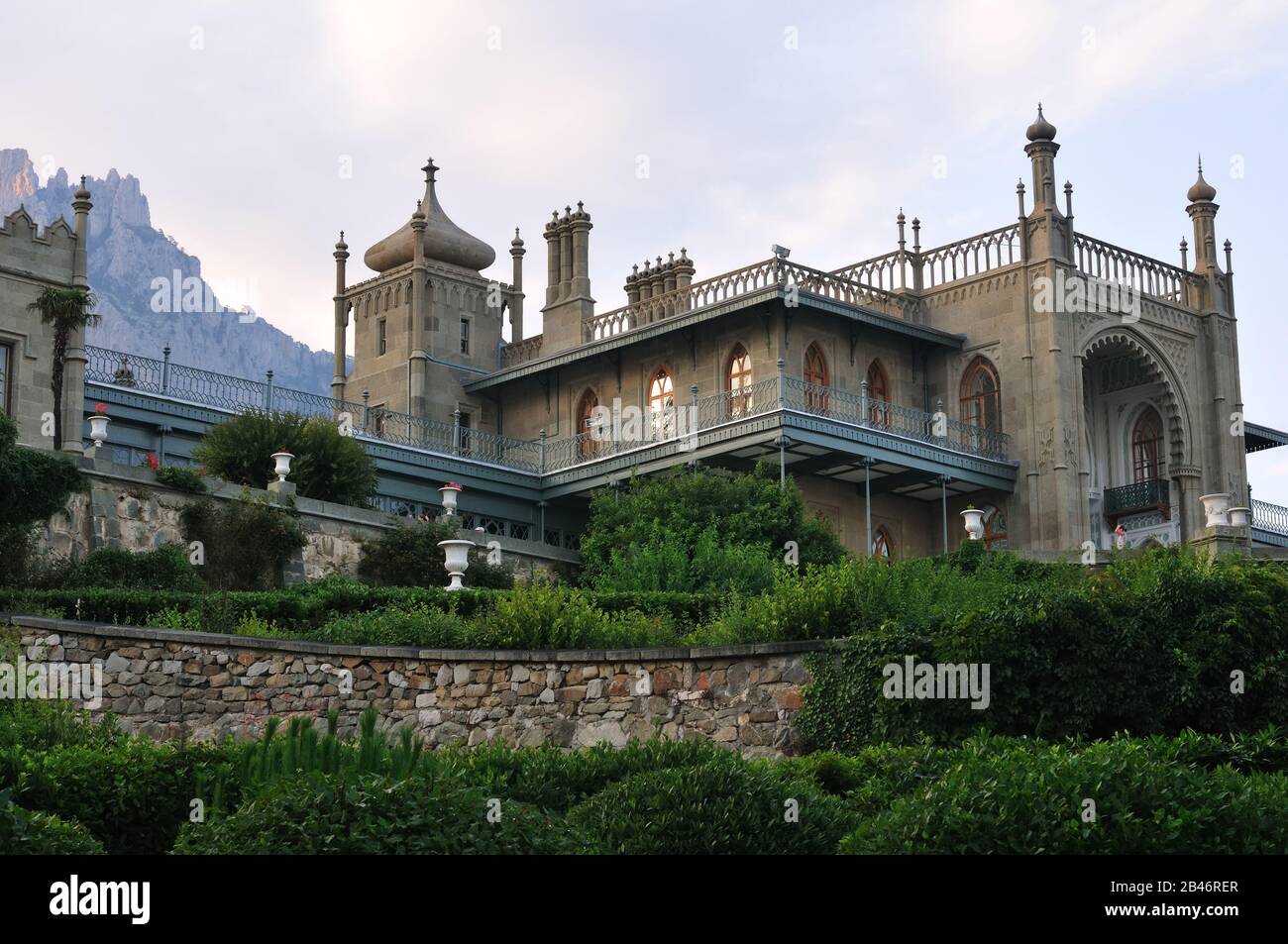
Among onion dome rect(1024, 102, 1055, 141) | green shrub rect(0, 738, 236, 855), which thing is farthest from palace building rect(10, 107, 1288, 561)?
green shrub rect(0, 738, 236, 855)

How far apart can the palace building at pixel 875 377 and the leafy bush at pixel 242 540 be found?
8.75 meters

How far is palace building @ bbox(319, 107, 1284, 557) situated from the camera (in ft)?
119

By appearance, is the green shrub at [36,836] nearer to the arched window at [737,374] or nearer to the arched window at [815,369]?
the arched window at [737,374]

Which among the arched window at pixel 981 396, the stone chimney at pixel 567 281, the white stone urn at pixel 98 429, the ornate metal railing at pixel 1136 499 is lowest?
the white stone urn at pixel 98 429

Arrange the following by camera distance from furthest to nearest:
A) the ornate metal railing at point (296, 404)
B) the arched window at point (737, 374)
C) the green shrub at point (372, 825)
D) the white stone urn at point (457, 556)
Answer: the arched window at point (737, 374)
the ornate metal railing at point (296, 404)
the white stone urn at point (457, 556)
the green shrub at point (372, 825)

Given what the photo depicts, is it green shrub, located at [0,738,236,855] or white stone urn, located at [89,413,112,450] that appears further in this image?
white stone urn, located at [89,413,112,450]

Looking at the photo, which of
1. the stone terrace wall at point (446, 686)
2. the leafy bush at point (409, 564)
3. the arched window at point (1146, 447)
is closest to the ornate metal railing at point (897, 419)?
the arched window at point (1146, 447)

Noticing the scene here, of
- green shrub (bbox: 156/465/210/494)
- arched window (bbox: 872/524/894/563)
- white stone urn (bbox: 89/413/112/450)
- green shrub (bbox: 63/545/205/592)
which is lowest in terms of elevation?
green shrub (bbox: 63/545/205/592)

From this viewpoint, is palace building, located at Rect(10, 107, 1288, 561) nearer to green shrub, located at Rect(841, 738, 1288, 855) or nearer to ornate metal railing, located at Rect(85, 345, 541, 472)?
ornate metal railing, located at Rect(85, 345, 541, 472)

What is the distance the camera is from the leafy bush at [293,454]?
29.6 metres

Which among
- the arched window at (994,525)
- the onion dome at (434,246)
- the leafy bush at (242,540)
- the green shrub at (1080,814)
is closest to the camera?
the green shrub at (1080,814)

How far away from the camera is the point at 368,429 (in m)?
36.5

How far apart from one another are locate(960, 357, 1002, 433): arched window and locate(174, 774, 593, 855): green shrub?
94.0 ft
